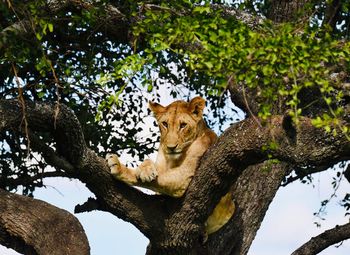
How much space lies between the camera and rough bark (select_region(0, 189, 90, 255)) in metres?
8.30

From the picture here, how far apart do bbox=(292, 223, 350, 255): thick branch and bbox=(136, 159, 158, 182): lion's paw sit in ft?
9.16

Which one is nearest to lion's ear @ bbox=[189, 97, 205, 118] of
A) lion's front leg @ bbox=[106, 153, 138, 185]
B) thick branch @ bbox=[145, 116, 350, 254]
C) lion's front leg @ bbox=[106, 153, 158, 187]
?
thick branch @ bbox=[145, 116, 350, 254]

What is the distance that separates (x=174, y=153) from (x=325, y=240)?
2780 millimetres

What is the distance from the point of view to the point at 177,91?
901 centimetres

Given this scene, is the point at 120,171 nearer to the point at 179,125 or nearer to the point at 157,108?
the point at 179,125

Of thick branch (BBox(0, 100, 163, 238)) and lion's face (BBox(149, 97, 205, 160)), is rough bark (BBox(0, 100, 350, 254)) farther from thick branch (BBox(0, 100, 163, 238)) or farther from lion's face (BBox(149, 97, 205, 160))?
lion's face (BBox(149, 97, 205, 160))

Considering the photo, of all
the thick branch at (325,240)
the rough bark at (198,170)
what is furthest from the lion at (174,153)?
the thick branch at (325,240)

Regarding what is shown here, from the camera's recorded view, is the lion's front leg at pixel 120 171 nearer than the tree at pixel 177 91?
No

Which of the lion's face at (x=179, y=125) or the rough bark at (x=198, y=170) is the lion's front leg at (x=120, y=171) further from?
the lion's face at (x=179, y=125)

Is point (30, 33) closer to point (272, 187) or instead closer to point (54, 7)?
point (54, 7)

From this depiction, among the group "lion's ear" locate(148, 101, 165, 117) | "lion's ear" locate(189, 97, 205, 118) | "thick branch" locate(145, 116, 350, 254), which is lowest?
"thick branch" locate(145, 116, 350, 254)

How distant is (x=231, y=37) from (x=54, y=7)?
2928 millimetres

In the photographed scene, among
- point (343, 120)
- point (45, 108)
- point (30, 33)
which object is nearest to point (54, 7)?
point (30, 33)

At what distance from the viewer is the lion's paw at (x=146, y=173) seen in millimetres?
8188
